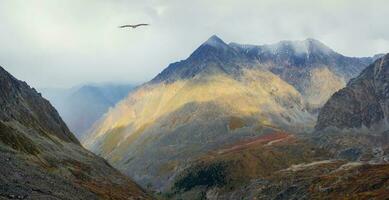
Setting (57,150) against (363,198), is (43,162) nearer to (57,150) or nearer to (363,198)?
(57,150)

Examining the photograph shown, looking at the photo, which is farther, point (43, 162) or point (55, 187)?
point (43, 162)

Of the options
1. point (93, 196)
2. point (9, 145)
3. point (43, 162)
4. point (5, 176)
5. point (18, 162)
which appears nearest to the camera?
point (5, 176)

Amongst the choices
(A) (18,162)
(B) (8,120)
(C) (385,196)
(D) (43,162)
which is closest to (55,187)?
(A) (18,162)

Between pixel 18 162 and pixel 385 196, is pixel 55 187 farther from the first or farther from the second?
pixel 385 196

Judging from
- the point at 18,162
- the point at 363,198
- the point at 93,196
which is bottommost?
the point at 363,198

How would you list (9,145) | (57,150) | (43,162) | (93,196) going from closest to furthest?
1. (93,196)
2. (9,145)
3. (43,162)
4. (57,150)

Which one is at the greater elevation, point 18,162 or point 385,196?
point 18,162

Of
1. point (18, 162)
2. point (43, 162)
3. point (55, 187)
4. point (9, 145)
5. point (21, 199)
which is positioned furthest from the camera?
point (43, 162)

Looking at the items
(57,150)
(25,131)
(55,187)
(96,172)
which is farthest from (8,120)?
(55,187)

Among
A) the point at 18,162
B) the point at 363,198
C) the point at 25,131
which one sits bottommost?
the point at 363,198
